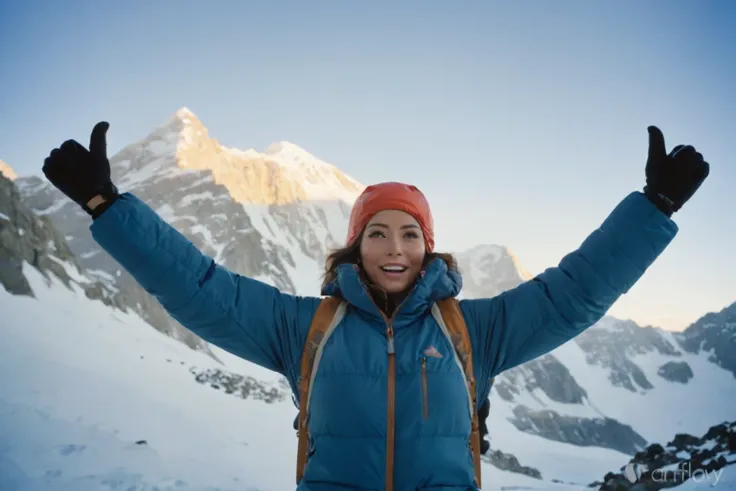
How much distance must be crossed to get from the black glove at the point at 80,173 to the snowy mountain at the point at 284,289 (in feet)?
5.87

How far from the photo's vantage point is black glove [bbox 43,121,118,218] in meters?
2.13

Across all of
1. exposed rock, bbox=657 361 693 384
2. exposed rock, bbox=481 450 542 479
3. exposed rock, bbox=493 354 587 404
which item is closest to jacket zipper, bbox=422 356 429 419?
exposed rock, bbox=481 450 542 479

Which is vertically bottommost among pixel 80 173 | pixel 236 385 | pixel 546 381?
pixel 80 173

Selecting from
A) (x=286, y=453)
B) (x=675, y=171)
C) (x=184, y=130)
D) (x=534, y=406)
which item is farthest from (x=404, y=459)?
(x=184, y=130)

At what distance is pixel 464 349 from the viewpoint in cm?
229

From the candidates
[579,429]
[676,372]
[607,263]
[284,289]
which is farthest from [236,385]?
[676,372]

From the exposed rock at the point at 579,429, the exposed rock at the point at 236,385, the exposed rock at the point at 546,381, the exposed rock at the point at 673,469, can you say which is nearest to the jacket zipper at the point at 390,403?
the exposed rock at the point at 673,469

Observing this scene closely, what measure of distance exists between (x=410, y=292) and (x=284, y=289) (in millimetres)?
78146

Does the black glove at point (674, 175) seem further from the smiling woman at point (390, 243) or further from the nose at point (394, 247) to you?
the nose at point (394, 247)

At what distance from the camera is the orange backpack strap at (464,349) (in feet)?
7.45

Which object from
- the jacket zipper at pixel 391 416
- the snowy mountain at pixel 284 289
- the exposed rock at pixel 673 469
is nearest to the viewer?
the jacket zipper at pixel 391 416

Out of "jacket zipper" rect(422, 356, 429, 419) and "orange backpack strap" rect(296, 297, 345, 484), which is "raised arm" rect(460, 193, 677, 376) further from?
"orange backpack strap" rect(296, 297, 345, 484)

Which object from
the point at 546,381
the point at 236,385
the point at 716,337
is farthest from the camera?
the point at 716,337

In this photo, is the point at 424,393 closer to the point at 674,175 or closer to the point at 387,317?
the point at 387,317
